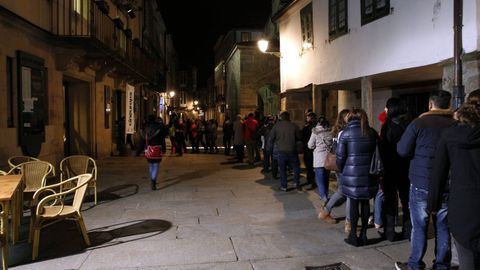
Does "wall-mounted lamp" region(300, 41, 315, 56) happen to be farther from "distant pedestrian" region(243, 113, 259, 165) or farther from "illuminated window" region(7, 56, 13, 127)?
"illuminated window" region(7, 56, 13, 127)

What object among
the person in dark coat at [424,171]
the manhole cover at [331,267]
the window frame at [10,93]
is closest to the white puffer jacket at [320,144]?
the manhole cover at [331,267]

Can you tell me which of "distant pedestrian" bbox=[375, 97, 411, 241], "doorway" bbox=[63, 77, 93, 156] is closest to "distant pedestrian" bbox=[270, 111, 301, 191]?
"distant pedestrian" bbox=[375, 97, 411, 241]

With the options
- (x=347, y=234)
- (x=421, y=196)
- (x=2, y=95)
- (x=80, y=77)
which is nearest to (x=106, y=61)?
(x=80, y=77)

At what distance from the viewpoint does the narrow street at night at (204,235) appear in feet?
16.9

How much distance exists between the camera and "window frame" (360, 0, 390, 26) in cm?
963

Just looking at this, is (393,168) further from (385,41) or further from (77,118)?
(77,118)

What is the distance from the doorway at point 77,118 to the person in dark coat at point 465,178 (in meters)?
13.2

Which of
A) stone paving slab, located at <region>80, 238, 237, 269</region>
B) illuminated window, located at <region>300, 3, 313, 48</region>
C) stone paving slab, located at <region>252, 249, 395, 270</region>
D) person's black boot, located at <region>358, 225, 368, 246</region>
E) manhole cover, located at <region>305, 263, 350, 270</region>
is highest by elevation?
illuminated window, located at <region>300, 3, 313, 48</region>

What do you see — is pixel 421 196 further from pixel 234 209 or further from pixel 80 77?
pixel 80 77

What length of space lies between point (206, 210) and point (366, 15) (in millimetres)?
6306

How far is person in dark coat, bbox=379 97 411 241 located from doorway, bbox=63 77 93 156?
11449 millimetres

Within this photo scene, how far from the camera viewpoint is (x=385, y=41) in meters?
9.82

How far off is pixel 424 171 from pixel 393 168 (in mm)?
1538

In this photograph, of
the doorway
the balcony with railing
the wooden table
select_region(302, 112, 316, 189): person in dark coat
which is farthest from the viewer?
the doorway
